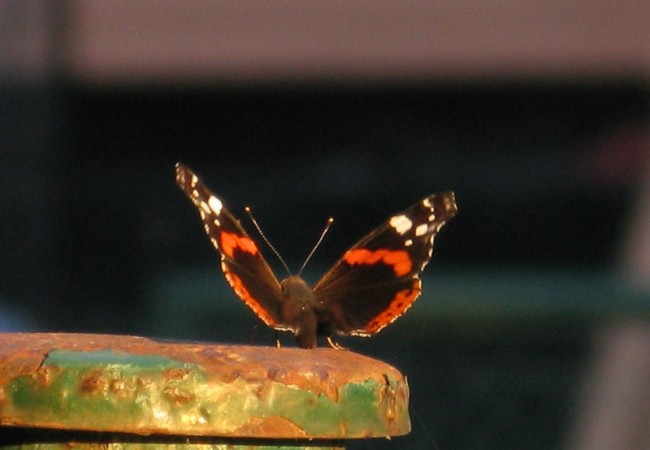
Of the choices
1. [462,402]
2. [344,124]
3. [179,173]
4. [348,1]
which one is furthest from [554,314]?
[344,124]

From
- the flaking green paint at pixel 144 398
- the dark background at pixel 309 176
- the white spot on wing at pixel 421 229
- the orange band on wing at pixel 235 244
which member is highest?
the white spot on wing at pixel 421 229

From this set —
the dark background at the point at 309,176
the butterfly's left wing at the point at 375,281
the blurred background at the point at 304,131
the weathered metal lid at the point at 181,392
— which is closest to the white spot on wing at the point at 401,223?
the butterfly's left wing at the point at 375,281

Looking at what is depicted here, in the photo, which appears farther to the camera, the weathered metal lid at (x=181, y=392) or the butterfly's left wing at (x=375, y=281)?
the butterfly's left wing at (x=375, y=281)

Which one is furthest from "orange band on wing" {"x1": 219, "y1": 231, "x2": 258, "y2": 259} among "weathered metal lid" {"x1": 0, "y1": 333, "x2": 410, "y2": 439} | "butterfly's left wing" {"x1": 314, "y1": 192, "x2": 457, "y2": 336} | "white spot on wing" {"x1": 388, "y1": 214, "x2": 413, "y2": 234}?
"weathered metal lid" {"x1": 0, "y1": 333, "x2": 410, "y2": 439}

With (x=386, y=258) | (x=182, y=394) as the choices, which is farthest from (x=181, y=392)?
(x=386, y=258)

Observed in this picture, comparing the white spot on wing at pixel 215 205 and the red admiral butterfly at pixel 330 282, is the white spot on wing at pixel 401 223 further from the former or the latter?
the white spot on wing at pixel 215 205

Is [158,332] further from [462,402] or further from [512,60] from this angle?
[512,60]

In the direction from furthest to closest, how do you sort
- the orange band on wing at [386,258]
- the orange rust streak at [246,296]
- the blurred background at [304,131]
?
1. the blurred background at [304,131]
2. the orange band on wing at [386,258]
3. the orange rust streak at [246,296]
